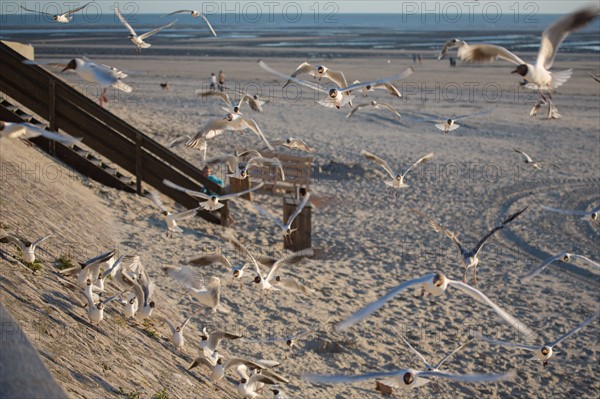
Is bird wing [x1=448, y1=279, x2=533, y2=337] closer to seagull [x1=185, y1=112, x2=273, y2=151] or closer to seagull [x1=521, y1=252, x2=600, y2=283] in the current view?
seagull [x1=521, y1=252, x2=600, y2=283]

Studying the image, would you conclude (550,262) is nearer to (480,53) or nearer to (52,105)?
(480,53)

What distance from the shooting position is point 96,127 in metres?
15.2

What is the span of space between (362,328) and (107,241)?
4.10 m

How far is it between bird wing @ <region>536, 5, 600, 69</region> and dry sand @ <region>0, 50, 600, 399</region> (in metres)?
4.43

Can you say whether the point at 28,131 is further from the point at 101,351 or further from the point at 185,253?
the point at 185,253

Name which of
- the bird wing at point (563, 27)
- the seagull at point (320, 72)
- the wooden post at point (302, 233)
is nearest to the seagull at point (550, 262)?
the bird wing at point (563, 27)

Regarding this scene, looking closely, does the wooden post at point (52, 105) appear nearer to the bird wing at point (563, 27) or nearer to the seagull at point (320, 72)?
the seagull at point (320, 72)

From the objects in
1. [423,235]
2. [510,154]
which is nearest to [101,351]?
[423,235]

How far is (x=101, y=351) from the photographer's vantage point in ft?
25.1

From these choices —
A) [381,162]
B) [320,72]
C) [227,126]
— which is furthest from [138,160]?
[320,72]

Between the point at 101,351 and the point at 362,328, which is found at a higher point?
the point at 101,351

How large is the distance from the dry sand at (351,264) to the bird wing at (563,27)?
→ 4.43 m

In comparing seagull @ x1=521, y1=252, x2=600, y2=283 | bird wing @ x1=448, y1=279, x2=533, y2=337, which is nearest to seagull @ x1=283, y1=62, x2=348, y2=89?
seagull @ x1=521, y1=252, x2=600, y2=283

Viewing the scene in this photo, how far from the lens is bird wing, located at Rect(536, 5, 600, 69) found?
8.30 meters
